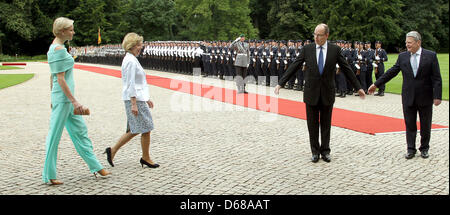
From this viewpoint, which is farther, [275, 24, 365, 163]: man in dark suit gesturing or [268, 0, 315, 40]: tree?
[268, 0, 315, 40]: tree

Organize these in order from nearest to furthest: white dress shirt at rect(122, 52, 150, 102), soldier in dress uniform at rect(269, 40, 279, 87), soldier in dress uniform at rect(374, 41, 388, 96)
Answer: white dress shirt at rect(122, 52, 150, 102) < soldier in dress uniform at rect(374, 41, 388, 96) < soldier in dress uniform at rect(269, 40, 279, 87)

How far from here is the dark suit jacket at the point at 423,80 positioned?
268 inches

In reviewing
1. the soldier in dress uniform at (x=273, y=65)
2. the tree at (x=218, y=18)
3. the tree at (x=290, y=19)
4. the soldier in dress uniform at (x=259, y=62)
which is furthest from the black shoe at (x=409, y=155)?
the tree at (x=290, y=19)

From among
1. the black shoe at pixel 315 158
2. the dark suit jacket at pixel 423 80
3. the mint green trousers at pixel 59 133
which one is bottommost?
the black shoe at pixel 315 158

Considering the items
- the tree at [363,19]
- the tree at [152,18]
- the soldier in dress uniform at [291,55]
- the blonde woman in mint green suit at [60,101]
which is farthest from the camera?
the tree at [152,18]

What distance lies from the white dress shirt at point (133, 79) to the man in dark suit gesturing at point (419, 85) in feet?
11.3

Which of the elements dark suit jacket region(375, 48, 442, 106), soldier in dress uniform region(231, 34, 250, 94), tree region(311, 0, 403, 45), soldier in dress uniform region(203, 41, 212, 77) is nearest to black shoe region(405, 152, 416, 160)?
dark suit jacket region(375, 48, 442, 106)

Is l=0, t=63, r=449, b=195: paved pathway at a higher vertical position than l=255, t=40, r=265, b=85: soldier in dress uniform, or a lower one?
lower

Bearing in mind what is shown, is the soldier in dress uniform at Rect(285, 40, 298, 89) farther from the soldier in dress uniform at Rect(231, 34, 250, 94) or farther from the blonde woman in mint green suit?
the blonde woman in mint green suit

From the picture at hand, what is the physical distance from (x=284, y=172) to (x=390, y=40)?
52.7 m

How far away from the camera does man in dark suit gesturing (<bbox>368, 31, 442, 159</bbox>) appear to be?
6812mm

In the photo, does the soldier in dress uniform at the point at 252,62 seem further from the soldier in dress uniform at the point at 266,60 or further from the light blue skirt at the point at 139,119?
the light blue skirt at the point at 139,119

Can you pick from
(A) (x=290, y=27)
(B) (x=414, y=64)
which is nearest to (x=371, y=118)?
(B) (x=414, y=64)

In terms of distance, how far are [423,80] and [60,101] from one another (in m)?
4.97
